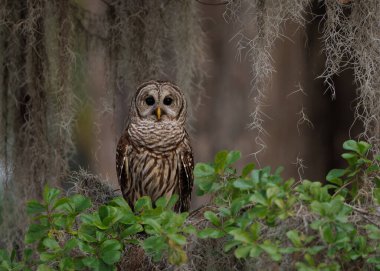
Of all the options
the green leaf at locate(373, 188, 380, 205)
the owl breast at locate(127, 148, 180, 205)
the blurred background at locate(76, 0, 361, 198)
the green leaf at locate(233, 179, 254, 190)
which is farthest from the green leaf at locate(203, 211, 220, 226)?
the blurred background at locate(76, 0, 361, 198)

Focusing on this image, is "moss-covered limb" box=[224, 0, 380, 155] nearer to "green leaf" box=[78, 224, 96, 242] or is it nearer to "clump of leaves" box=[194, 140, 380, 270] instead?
"clump of leaves" box=[194, 140, 380, 270]

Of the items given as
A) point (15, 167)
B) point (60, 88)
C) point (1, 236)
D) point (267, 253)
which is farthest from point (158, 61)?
point (267, 253)

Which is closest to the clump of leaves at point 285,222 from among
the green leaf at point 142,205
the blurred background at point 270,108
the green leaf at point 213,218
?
the green leaf at point 213,218

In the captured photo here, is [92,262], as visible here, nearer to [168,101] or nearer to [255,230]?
[255,230]

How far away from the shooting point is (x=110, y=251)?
99.0 inches

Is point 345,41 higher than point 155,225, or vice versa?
point 345,41

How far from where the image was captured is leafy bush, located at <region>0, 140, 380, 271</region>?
90.0 inches

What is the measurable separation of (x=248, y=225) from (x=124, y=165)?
1.28 metres

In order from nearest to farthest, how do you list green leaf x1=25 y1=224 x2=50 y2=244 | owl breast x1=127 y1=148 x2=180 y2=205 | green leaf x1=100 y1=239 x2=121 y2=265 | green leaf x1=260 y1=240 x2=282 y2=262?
green leaf x1=260 y1=240 x2=282 y2=262 → green leaf x1=100 y1=239 x2=121 y2=265 → green leaf x1=25 y1=224 x2=50 y2=244 → owl breast x1=127 y1=148 x2=180 y2=205

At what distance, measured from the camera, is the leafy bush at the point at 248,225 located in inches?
90.0

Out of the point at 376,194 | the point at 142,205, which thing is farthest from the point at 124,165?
the point at 376,194

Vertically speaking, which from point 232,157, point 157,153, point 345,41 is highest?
point 345,41

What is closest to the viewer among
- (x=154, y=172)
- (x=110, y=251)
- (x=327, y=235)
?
(x=327, y=235)

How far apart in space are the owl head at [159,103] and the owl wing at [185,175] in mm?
128
